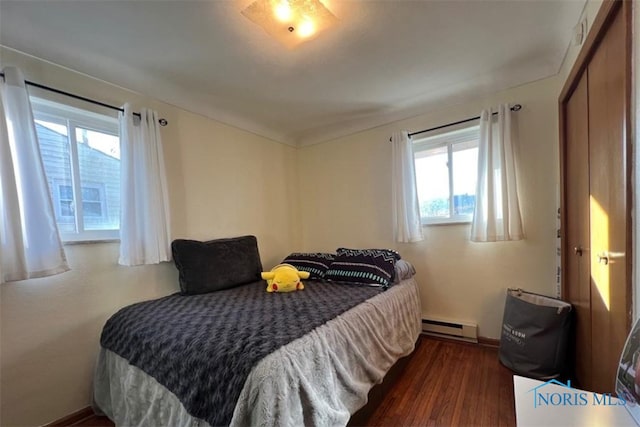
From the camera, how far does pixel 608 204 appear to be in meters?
1.20

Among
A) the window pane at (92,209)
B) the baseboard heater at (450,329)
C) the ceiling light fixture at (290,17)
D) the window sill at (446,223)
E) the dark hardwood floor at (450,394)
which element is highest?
the ceiling light fixture at (290,17)

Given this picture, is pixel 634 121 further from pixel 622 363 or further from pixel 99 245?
pixel 99 245

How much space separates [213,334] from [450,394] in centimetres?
159

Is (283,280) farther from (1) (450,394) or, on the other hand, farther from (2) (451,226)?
(2) (451,226)

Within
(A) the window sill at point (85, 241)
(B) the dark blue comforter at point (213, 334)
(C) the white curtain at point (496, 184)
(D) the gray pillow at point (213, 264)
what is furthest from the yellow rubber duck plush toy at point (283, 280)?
(C) the white curtain at point (496, 184)

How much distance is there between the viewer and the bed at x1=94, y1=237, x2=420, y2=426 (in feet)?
3.41

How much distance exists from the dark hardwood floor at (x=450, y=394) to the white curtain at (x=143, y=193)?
3.58ft

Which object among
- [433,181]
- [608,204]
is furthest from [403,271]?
[608,204]

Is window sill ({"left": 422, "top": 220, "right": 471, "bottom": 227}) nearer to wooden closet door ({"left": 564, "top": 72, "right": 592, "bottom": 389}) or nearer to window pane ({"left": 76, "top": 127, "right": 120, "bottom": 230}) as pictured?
wooden closet door ({"left": 564, "top": 72, "right": 592, "bottom": 389})

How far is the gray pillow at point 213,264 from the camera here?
217 centimetres

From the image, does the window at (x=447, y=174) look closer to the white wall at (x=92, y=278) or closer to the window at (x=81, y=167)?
the white wall at (x=92, y=278)

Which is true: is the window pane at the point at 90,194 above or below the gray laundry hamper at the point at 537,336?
above

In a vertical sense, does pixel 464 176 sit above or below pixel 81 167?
below

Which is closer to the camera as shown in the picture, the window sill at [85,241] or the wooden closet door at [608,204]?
the wooden closet door at [608,204]
